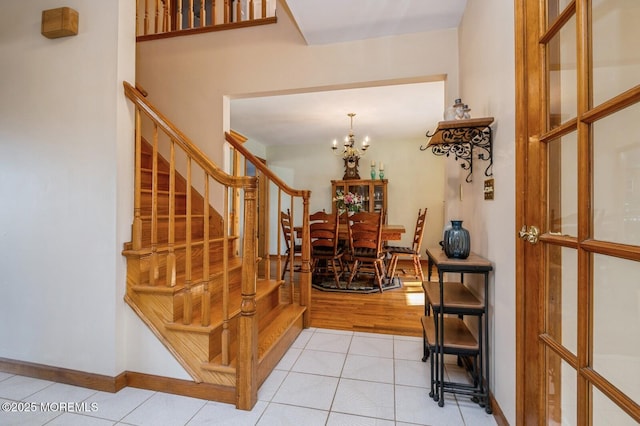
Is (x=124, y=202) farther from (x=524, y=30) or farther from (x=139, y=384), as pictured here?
(x=524, y=30)

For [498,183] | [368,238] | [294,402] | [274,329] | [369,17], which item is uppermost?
[369,17]

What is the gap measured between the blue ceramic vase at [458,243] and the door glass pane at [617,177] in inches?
33.0

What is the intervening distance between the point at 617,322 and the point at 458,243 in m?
0.92

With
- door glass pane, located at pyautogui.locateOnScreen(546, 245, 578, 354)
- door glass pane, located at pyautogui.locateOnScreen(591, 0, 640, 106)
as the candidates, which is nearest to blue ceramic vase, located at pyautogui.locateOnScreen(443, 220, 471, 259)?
door glass pane, located at pyautogui.locateOnScreen(546, 245, 578, 354)

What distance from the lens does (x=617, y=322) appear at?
73 centimetres

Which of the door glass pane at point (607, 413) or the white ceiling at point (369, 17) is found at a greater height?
the white ceiling at point (369, 17)

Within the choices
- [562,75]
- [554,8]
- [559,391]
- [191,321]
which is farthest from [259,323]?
[554,8]

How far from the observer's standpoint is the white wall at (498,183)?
1.32 meters

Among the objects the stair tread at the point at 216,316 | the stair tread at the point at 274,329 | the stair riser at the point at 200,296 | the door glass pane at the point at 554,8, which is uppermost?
the door glass pane at the point at 554,8

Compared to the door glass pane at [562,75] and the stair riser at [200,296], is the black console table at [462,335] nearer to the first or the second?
the door glass pane at [562,75]

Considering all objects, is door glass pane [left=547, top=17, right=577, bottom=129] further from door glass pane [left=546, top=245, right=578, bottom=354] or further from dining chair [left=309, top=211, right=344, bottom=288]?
dining chair [left=309, top=211, right=344, bottom=288]

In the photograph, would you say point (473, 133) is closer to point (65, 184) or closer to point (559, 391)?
point (559, 391)

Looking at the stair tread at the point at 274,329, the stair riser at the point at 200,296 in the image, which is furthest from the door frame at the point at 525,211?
the stair riser at the point at 200,296

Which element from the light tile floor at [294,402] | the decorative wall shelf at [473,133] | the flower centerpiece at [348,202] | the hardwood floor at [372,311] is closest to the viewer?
the light tile floor at [294,402]
